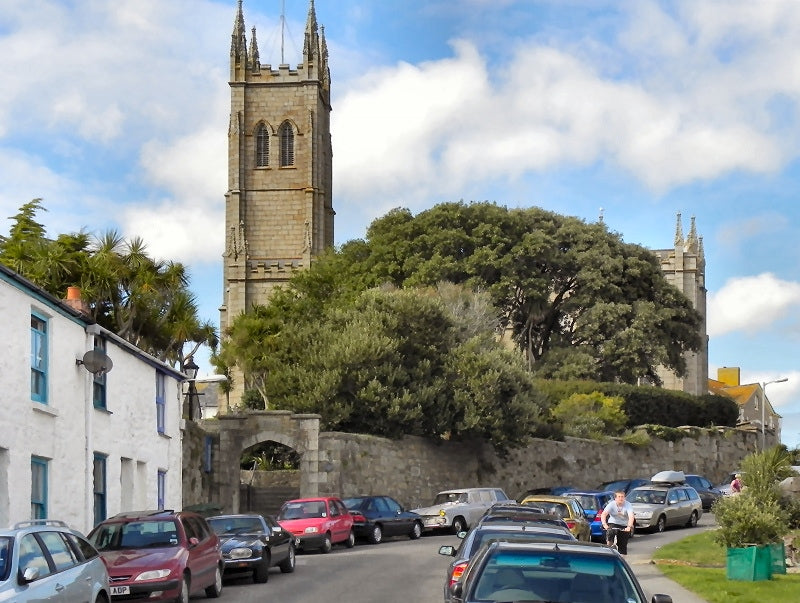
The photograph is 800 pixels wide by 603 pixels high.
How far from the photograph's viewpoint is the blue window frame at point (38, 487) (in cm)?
2461

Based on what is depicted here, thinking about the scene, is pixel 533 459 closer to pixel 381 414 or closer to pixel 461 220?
pixel 381 414

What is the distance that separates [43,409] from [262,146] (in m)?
74.8

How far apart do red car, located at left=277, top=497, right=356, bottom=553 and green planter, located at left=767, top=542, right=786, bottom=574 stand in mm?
12847

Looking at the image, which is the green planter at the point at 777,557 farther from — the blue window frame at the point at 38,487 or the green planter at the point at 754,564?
the blue window frame at the point at 38,487

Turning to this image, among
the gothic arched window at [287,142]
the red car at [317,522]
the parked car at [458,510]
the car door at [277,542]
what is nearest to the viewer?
the car door at [277,542]

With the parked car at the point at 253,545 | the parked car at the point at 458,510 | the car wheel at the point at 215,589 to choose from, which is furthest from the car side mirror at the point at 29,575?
the parked car at the point at 458,510

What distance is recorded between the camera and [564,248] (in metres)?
72.9

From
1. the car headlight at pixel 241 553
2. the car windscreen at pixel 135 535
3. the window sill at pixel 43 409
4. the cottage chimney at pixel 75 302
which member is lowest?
the car headlight at pixel 241 553

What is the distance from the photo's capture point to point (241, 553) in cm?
2438

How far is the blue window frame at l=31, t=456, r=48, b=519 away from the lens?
2461 centimetres

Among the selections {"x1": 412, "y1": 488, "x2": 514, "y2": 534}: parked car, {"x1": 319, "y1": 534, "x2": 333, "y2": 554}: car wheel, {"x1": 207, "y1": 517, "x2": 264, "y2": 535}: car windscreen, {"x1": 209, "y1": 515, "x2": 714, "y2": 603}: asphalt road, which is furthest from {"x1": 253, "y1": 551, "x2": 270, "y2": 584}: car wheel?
{"x1": 412, "y1": 488, "x2": 514, "y2": 534}: parked car

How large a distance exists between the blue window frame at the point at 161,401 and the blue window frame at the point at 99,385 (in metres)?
4.53

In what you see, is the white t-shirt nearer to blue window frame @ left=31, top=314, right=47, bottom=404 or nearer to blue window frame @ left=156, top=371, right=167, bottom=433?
blue window frame @ left=31, top=314, right=47, bottom=404

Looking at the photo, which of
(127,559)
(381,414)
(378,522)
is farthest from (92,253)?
(127,559)
